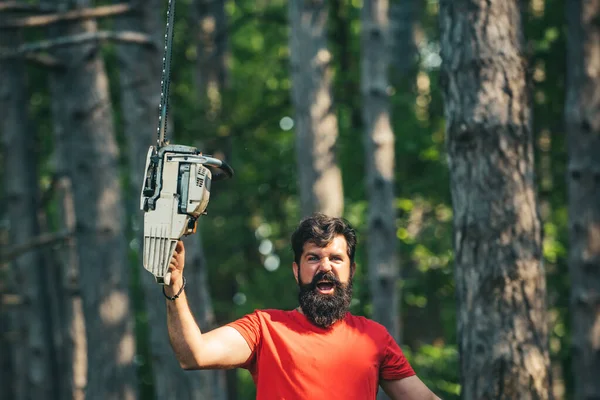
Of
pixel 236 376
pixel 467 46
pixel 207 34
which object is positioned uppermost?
pixel 207 34

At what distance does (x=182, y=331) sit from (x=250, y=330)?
0.44 metres

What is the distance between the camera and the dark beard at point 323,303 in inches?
188

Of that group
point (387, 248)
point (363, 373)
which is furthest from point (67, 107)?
point (363, 373)

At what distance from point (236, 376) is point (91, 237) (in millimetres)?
9635

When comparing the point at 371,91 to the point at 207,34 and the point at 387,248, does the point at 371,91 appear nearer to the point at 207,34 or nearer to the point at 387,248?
the point at 387,248

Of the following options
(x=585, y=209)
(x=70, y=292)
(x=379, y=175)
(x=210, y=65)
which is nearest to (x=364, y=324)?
(x=585, y=209)

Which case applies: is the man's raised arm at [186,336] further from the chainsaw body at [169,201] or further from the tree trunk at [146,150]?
the tree trunk at [146,150]

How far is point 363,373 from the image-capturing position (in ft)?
15.7

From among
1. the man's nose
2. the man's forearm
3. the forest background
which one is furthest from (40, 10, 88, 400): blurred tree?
the man's forearm

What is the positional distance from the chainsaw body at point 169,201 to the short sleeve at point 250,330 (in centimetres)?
54

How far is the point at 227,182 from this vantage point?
60.0ft

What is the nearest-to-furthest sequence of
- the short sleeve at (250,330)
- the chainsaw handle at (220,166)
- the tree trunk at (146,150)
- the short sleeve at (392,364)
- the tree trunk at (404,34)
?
1. the chainsaw handle at (220,166)
2. the short sleeve at (250,330)
3. the short sleeve at (392,364)
4. the tree trunk at (146,150)
5. the tree trunk at (404,34)

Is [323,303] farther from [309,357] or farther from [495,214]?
[495,214]

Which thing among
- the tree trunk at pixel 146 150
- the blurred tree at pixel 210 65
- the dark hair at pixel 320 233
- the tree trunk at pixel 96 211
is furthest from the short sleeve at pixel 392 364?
the blurred tree at pixel 210 65
